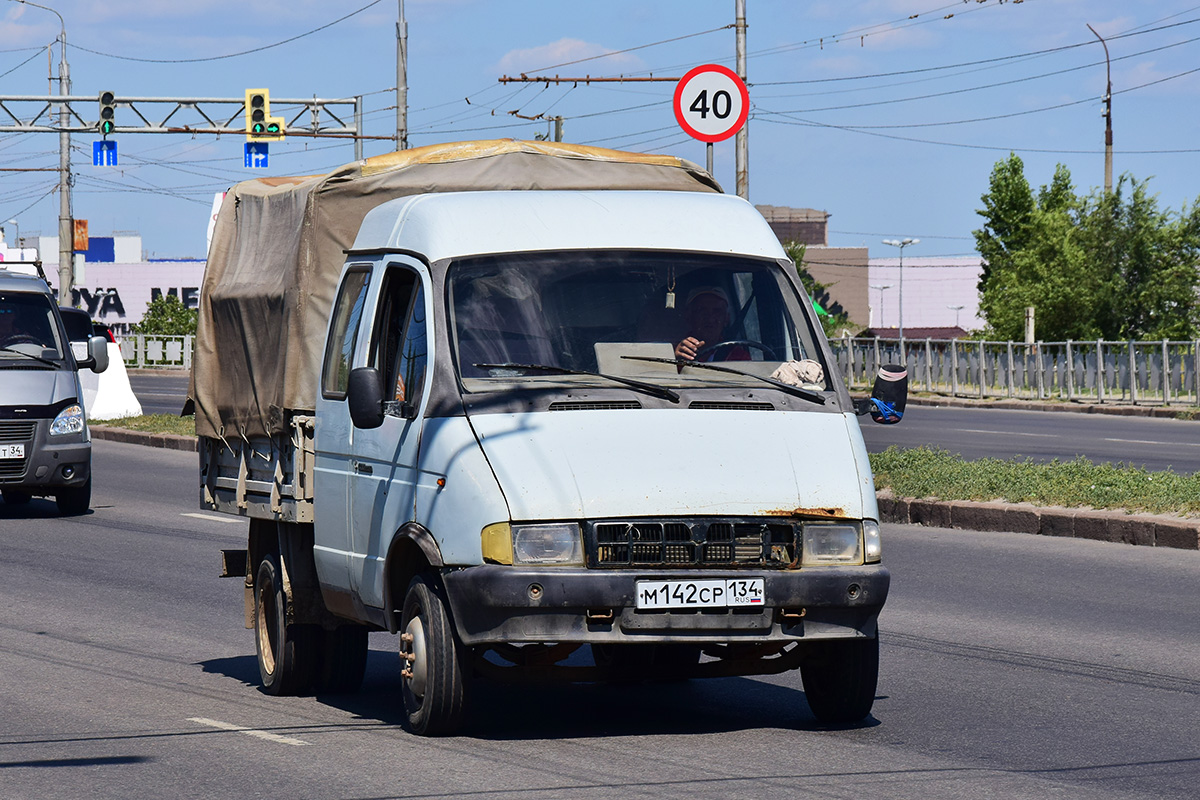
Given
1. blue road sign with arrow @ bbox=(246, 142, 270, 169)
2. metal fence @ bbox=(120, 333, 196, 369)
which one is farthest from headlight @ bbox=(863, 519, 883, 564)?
metal fence @ bbox=(120, 333, 196, 369)

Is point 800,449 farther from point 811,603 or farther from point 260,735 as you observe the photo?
point 260,735

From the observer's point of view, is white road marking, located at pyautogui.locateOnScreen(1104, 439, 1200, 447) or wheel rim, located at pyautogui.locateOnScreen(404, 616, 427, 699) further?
white road marking, located at pyautogui.locateOnScreen(1104, 439, 1200, 447)

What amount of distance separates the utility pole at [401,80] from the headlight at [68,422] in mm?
19682

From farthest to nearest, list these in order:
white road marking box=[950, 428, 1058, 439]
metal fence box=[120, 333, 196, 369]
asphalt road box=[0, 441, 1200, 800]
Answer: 1. metal fence box=[120, 333, 196, 369]
2. white road marking box=[950, 428, 1058, 439]
3. asphalt road box=[0, 441, 1200, 800]

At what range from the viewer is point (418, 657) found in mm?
6547

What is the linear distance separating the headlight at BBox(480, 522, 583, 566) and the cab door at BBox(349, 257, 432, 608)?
512 millimetres

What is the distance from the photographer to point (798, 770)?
6.06 meters

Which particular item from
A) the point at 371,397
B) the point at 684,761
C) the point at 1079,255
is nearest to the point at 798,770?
the point at 684,761

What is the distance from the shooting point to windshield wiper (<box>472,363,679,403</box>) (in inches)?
261

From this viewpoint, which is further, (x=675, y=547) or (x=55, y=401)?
(x=55, y=401)

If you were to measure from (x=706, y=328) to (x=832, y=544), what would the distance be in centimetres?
107

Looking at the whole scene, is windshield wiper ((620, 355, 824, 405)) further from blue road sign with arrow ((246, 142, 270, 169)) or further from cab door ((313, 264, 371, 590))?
blue road sign with arrow ((246, 142, 270, 169))

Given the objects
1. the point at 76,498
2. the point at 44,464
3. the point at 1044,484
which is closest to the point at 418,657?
the point at 1044,484

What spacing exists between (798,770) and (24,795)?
8.22 ft
